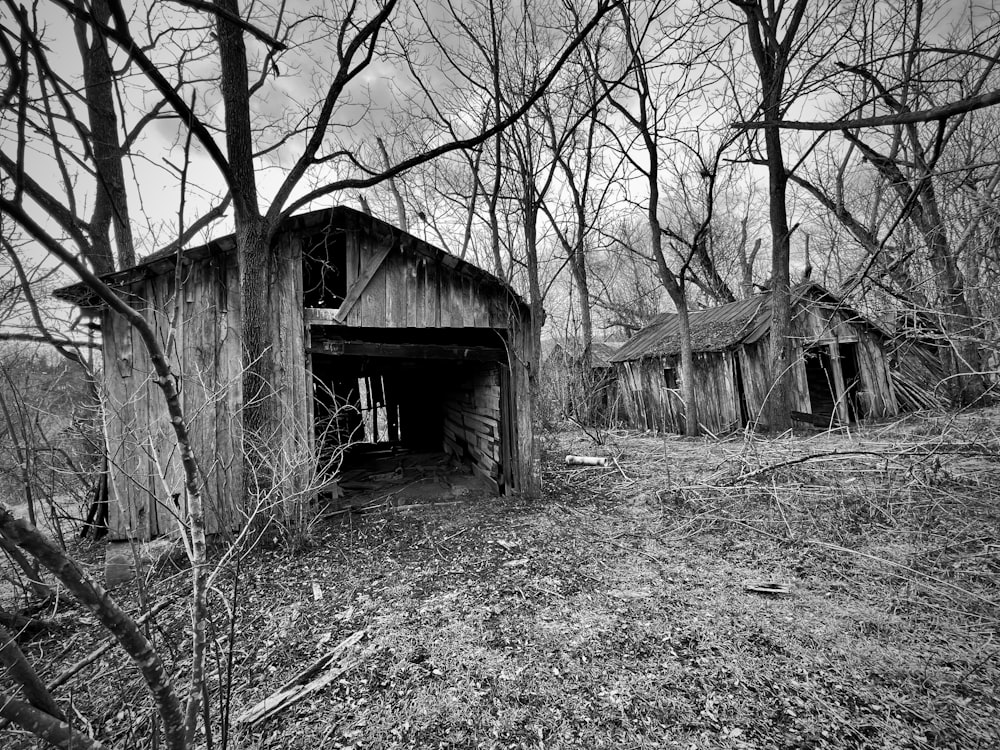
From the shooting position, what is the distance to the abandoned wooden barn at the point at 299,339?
5.09 m

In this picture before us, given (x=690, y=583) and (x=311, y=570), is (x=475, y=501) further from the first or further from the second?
(x=690, y=583)

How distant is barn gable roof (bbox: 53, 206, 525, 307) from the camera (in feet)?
16.3

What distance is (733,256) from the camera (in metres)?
22.7

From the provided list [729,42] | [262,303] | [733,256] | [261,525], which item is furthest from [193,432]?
[733,256]

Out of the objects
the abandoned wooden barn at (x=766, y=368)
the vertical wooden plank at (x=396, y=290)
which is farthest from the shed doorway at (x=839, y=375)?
the vertical wooden plank at (x=396, y=290)

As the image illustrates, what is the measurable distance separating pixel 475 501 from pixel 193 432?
3.86 meters

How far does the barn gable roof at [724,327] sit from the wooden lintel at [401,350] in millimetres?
8147

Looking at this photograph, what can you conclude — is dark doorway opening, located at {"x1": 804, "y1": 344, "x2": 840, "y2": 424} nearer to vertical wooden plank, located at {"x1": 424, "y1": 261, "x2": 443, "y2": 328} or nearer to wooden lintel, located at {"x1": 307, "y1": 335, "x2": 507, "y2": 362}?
wooden lintel, located at {"x1": 307, "y1": 335, "x2": 507, "y2": 362}

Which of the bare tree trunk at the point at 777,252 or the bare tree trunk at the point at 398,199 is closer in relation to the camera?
the bare tree trunk at the point at 777,252

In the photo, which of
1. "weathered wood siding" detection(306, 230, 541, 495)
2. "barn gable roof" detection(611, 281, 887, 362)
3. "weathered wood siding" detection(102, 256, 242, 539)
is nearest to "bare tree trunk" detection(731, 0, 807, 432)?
"barn gable roof" detection(611, 281, 887, 362)

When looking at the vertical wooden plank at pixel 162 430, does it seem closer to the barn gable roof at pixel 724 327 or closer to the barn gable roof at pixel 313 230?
the barn gable roof at pixel 313 230

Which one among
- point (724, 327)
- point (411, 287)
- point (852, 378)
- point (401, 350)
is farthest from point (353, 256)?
point (852, 378)

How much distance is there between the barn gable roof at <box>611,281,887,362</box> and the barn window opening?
10050mm

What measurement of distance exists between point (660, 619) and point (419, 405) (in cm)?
1021
